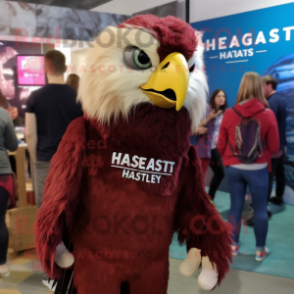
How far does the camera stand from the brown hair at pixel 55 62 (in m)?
1.89

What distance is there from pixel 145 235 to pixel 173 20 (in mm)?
656

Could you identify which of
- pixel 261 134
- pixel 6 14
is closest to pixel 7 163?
pixel 6 14

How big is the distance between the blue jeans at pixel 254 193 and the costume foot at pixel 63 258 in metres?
1.63

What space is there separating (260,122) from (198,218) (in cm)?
136

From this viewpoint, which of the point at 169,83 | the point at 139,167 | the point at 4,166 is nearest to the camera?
the point at 169,83

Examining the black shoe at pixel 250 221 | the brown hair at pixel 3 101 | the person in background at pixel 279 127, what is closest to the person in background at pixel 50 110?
the brown hair at pixel 3 101

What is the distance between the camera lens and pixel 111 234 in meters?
1.00

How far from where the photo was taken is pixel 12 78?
225 centimetres

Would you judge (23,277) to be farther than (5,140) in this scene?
Yes

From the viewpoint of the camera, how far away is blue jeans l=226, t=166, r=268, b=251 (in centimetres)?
231

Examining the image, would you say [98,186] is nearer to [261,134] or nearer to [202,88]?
[202,88]

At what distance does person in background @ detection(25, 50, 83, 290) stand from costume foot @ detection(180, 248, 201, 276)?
1169mm

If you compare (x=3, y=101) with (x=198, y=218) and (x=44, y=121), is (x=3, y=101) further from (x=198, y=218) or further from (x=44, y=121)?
(x=198, y=218)

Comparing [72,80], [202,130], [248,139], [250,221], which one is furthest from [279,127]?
[72,80]
